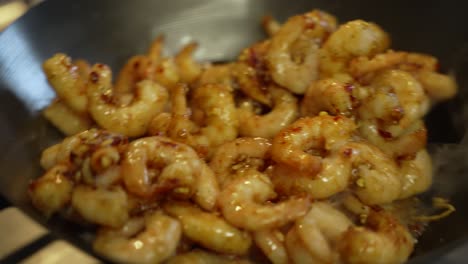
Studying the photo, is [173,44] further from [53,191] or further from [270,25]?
[53,191]

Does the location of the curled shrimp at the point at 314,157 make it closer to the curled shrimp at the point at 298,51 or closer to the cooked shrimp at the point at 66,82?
the curled shrimp at the point at 298,51

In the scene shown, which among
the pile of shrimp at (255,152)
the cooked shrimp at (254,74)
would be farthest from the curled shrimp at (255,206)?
the cooked shrimp at (254,74)

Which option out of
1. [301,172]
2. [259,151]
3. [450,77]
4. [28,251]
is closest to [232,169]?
[259,151]

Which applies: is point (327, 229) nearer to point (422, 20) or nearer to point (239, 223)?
point (239, 223)

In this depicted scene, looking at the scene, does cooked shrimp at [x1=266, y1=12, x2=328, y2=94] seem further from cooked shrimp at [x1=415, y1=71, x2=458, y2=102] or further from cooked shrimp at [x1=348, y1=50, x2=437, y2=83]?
cooked shrimp at [x1=415, y1=71, x2=458, y2=102]

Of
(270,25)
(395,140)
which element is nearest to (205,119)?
(395,140)

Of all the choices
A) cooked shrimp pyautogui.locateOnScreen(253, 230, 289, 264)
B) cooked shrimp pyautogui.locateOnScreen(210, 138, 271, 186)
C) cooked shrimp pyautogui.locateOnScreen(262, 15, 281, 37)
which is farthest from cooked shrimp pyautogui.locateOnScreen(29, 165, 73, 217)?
cooked shrimp pyautogui.locateOnScreen(262, 15, 281, 37)
